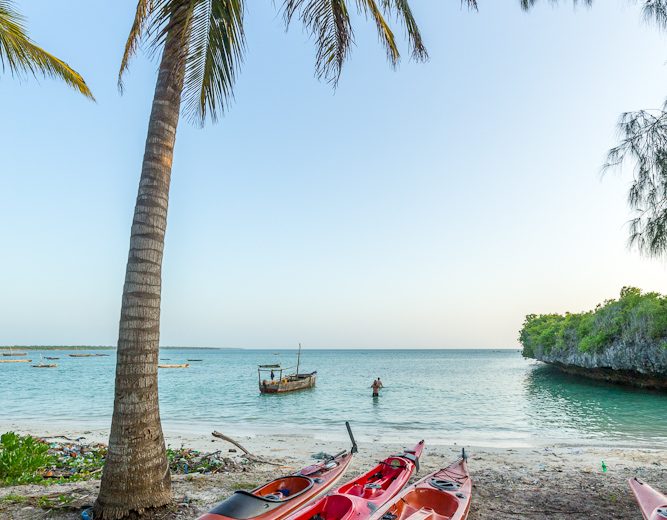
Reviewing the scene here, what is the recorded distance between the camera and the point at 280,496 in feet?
19.1

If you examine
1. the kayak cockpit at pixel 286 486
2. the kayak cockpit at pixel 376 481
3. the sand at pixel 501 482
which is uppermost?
the kayak cockpit at pixel 286 486

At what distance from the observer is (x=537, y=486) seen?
7.66 metres

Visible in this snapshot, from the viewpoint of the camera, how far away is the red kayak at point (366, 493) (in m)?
5.25

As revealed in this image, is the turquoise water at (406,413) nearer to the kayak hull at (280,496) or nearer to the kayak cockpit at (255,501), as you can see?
the kayak hull at (280,496)

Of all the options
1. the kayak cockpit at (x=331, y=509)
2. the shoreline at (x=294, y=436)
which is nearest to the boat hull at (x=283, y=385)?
the shoreline at (x=294, y=436)

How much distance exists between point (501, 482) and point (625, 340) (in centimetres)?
3240

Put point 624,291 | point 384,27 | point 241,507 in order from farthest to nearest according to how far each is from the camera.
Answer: point 624,291
point 384,27
point 241,507

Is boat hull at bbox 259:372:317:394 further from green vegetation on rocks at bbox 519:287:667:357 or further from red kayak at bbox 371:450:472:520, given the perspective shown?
red kayak at bbox 371:450:472:520

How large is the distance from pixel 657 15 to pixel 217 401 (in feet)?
103

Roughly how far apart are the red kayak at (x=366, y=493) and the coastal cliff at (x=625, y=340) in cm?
2960

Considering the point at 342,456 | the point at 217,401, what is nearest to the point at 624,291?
the point at 217,401

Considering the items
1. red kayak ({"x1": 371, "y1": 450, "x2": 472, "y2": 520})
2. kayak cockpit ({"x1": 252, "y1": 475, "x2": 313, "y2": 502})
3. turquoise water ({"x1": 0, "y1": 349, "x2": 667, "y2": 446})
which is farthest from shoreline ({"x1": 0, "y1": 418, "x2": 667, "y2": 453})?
red kayak ({"x1": 371, "y1": 450, "x2": 472, "y2": 520})

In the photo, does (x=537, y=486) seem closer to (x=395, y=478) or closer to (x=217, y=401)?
(x=395, y=478)

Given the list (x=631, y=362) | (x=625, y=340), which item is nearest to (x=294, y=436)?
(x=625, y=340)
